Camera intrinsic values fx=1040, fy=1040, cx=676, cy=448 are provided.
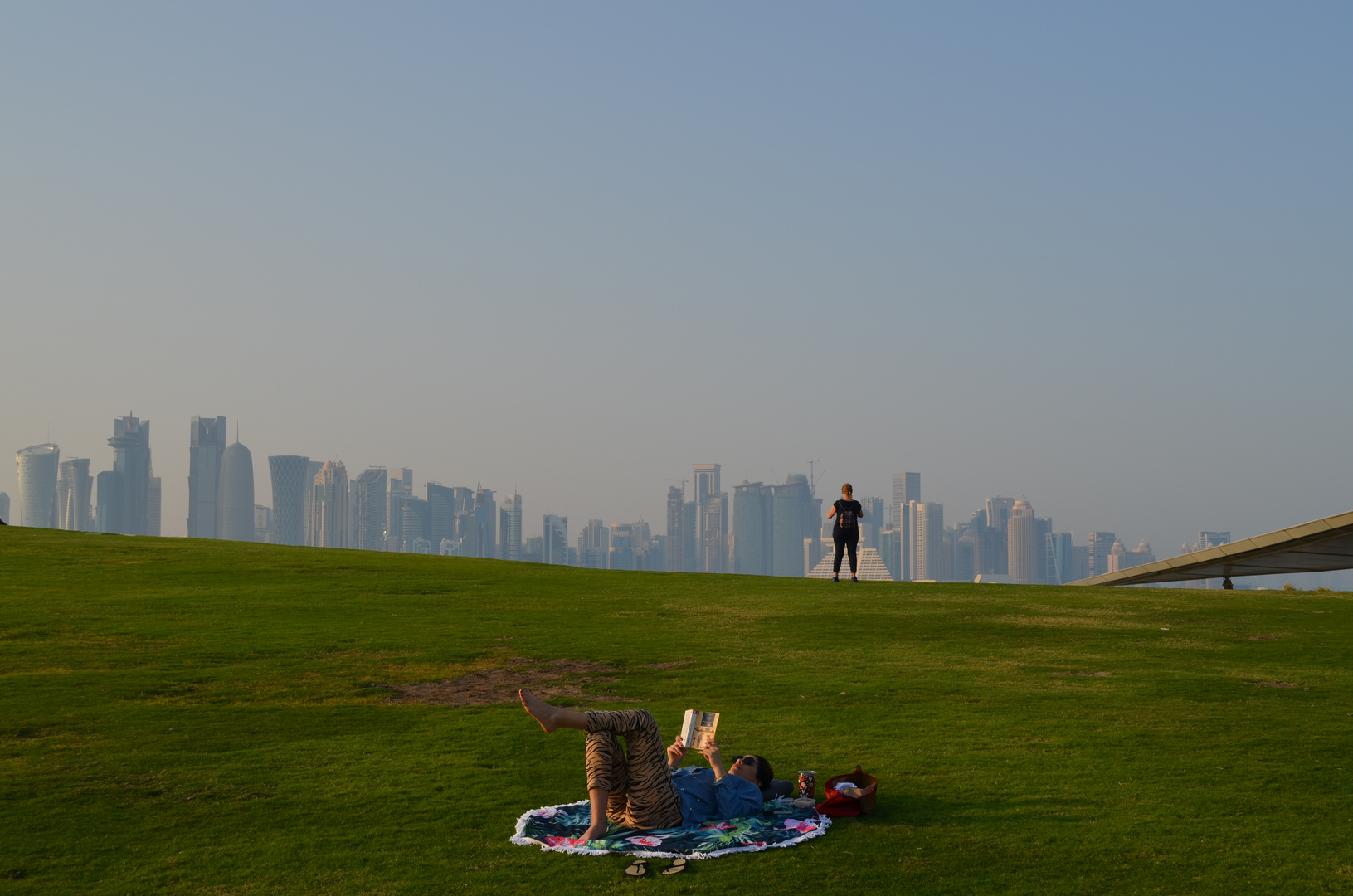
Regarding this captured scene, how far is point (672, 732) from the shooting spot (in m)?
12.4

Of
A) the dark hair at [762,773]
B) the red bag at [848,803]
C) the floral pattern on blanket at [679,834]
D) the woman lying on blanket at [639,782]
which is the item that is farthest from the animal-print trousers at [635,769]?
the red bag at [848,803]

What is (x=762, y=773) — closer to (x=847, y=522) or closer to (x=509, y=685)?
(x=509, y=685)

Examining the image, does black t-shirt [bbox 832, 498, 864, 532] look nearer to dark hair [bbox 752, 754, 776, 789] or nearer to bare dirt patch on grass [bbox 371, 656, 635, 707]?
bare dirt patch on grass [bbox 371, 656, 635, 707]

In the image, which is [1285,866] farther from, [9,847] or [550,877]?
[9,847]

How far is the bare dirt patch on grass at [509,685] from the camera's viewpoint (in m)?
14.6

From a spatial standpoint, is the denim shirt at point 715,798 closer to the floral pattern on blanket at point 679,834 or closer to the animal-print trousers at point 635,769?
the floral pattern on blanket at point 679,834

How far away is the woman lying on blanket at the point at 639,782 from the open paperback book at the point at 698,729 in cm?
33

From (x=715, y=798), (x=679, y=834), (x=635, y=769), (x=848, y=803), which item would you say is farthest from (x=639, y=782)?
(x=848, y=803)

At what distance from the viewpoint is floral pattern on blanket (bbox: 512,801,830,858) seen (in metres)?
8.67

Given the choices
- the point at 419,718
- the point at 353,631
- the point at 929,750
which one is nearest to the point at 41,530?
the point at 353,631

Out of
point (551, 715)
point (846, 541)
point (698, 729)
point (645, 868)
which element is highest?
point (846, 541)

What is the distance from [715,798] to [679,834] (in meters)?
0.76

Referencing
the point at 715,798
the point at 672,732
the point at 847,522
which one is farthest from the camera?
the point at 847,522

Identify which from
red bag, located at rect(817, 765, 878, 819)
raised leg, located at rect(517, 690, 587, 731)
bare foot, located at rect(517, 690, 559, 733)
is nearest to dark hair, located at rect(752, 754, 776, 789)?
red bag, located at rect(817, 765, 878, 819)
